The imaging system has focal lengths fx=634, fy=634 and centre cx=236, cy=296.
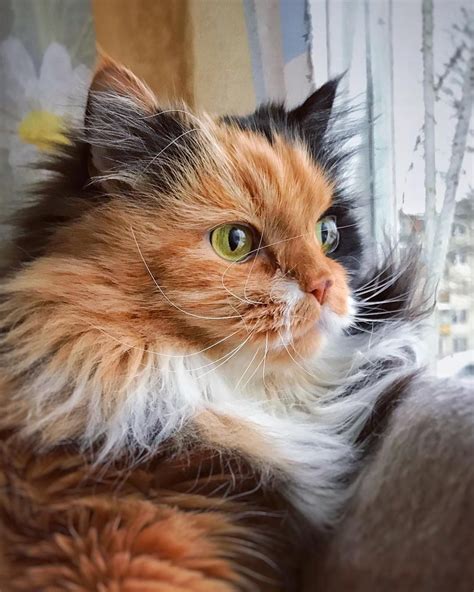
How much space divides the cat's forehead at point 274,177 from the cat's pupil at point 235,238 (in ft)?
0.14

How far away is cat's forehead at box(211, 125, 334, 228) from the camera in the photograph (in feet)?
3.35

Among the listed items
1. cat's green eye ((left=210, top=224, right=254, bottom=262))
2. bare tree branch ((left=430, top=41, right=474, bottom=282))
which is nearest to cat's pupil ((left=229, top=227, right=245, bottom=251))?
cat's green eye ((left=210, top=224, right=254, bottom=262))

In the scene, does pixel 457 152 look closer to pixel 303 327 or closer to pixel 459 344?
pixel 459 344

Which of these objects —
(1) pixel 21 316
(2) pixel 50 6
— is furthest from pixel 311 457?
(2) pixel 50 6

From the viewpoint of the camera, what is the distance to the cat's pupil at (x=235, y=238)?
101 cm

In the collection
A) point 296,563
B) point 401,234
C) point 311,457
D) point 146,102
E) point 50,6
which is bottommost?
point 296,563

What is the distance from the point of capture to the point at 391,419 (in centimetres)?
96

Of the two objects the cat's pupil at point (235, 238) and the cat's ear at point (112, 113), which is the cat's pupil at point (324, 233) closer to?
the cat's pupil at point (235, 238)

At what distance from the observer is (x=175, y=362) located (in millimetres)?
971

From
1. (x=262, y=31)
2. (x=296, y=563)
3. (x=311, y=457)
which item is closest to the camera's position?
(x=296, y=563)

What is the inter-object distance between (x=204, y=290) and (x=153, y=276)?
3.2 inches

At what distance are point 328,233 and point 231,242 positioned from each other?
0.26 metres

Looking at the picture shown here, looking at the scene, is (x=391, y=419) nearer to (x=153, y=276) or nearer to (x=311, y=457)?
(x=311, y=457)

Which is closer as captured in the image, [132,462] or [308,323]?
[132,462]
